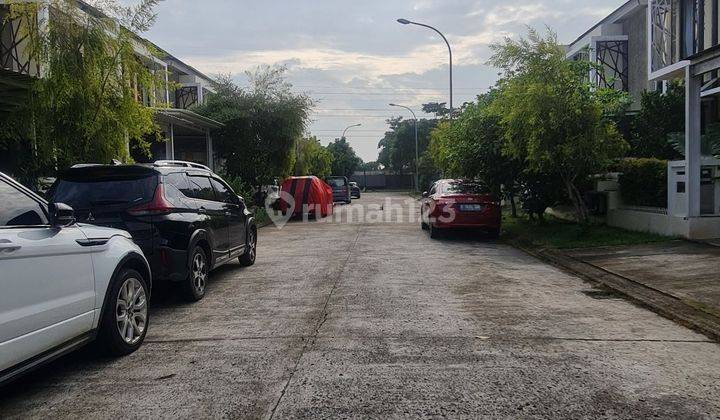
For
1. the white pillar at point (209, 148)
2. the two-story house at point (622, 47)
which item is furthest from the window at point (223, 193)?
the two-story house at point (622, 47)

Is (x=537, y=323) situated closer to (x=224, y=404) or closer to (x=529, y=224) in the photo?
(x=224, y=404)

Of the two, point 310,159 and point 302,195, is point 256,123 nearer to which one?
point 302,195

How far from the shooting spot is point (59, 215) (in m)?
4.61

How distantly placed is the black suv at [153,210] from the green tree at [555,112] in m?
7.36

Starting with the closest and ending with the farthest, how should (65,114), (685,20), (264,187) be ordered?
(65,114) < (685,20) < (264,187)

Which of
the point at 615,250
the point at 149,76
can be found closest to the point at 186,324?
the point at 149,76

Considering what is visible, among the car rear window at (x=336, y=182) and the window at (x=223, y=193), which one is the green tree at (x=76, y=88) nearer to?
the window at (x=223, y=193)

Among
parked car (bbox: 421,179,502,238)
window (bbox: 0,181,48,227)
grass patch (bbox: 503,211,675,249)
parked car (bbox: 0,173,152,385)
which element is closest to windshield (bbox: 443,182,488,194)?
parked car (bbox: 421,179,502,238)

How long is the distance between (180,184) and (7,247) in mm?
3935

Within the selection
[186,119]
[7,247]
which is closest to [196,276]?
[7,247]

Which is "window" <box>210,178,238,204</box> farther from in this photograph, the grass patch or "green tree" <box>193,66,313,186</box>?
"green tree" <box>193,66,313,186</box>

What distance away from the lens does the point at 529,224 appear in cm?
1669

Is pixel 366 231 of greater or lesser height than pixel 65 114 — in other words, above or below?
below

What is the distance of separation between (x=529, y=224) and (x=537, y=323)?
35.6ft
